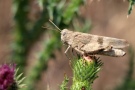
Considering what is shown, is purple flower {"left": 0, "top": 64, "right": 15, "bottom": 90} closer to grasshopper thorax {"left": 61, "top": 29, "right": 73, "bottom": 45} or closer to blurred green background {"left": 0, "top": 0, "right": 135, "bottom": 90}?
blurred green background {"left": 0, "top": 0, "right": 135, "bottom": 90}

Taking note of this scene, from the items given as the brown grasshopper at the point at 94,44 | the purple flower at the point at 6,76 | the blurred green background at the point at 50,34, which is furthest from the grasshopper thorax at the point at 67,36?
the purple flower at the point at 6,76

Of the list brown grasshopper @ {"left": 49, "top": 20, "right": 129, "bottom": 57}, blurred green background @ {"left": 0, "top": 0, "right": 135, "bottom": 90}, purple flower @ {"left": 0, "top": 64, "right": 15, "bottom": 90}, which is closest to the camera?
brown grasshopper @ {"left": 49, "top": 20, "right": 129, "bottom": 57}

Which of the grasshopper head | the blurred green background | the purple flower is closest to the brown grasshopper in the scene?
the grasshopper head

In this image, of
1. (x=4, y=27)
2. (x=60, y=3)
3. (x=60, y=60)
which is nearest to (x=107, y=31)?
(x=60, y=60)

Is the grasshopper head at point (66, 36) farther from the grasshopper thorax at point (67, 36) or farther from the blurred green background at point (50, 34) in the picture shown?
the blurred green background at point (50, 34)

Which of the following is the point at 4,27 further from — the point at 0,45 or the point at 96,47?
the point at 96,47

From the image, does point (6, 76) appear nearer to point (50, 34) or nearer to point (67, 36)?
point (67, 36)
